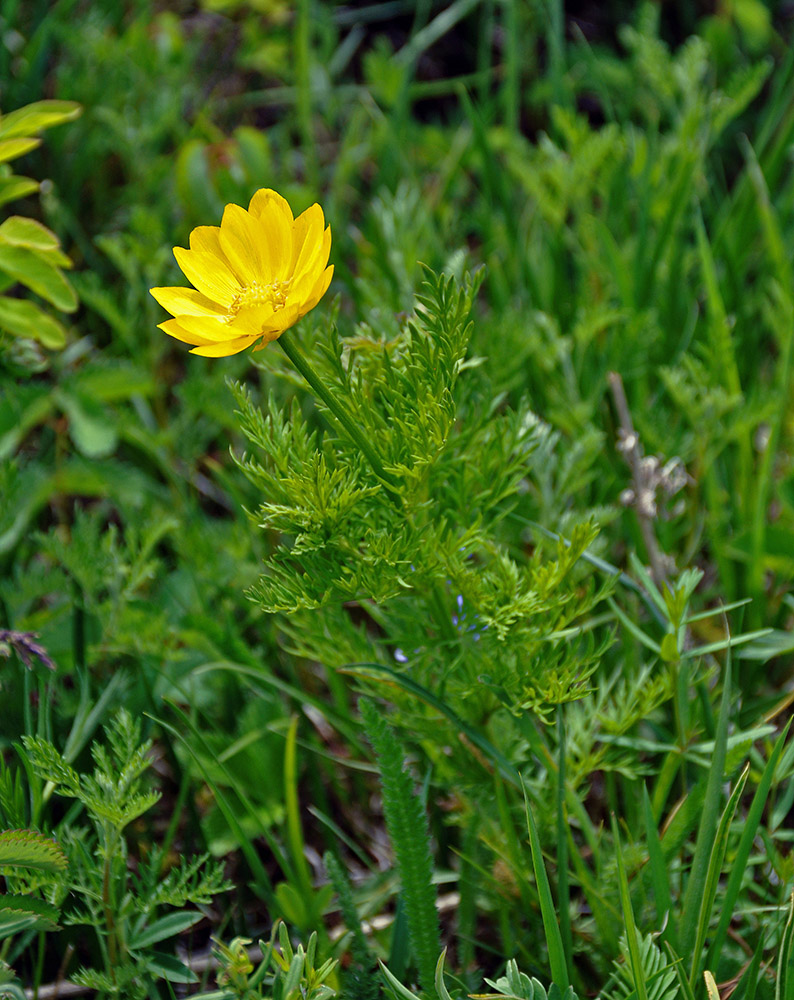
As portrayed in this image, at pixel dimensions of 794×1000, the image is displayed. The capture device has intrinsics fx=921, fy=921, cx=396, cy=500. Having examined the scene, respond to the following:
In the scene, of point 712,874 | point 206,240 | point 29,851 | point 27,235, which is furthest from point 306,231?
point 712,874

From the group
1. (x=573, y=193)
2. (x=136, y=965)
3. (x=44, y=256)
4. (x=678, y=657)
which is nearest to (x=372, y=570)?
(x=678, y=657)

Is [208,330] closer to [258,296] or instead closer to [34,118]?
[258,296]

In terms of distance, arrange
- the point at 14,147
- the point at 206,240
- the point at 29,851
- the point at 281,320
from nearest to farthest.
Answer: the point at 281,320 → the point at 29,851 → the point at 206,240 → the point at 14,147

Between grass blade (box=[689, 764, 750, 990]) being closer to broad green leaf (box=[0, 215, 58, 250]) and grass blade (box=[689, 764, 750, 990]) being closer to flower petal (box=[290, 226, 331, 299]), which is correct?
flower petal (box=[290, 226, 331, 299])

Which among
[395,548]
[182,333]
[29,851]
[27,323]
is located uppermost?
[182,333]

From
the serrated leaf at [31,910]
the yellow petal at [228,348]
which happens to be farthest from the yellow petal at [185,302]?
the serrated leaf at [31,910]

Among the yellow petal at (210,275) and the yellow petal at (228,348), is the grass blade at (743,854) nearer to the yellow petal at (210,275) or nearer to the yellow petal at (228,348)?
the yellow petal at (228,348)

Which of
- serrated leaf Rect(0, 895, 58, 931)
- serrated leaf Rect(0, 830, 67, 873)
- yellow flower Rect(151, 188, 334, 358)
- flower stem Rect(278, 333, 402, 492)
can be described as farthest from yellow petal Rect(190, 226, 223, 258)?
serrated leaf Rect(0, 895, 58, 931)
